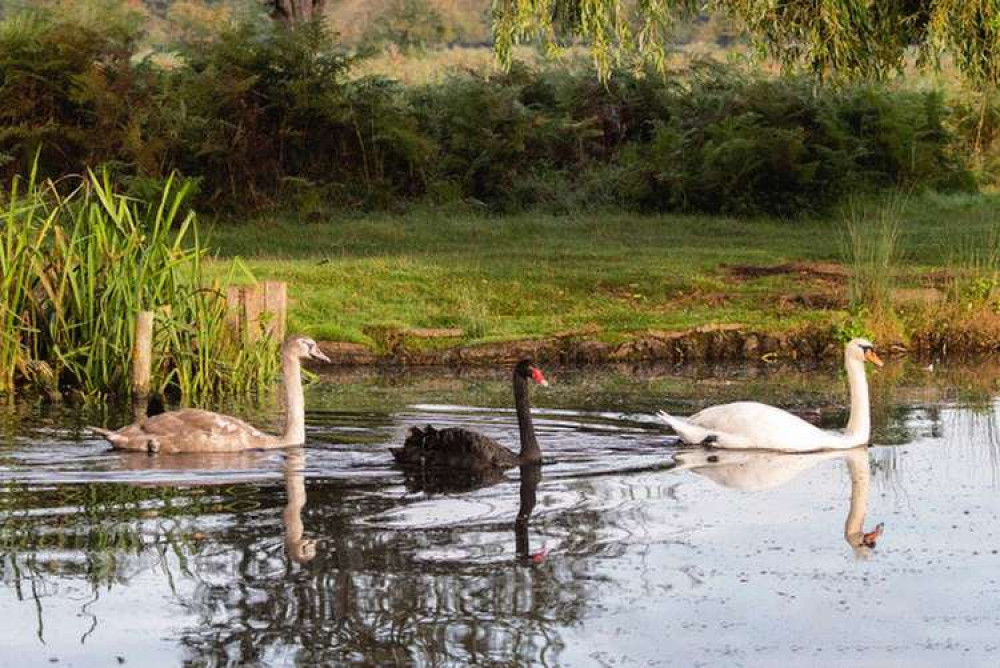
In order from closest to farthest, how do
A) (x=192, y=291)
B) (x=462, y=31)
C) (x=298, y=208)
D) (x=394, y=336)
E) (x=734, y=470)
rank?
(x=734, y=470), (x=192, y=291), (x=394, y=336), (x=298, y=208), (x=462, y=31)

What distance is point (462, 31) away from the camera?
78812 millimetres

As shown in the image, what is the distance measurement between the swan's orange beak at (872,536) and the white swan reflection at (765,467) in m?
0.35

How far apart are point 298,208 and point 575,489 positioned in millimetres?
16726

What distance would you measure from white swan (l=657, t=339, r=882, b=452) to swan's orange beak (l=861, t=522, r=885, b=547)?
2765mm

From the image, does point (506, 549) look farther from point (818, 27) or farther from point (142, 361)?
point (818, 27)

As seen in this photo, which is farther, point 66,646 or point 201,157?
point 201,157

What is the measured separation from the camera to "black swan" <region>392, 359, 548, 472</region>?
43.9 feet

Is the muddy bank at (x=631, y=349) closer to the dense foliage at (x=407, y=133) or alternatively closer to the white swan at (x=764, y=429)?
the white swan at (x=764, y=429)

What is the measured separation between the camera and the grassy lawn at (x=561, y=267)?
2055 cm

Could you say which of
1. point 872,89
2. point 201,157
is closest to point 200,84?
point 201,157

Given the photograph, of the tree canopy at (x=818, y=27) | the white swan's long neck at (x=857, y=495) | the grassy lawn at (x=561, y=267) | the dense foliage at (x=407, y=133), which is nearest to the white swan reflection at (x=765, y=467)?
the white swan's long neck at (x=857, y=495)

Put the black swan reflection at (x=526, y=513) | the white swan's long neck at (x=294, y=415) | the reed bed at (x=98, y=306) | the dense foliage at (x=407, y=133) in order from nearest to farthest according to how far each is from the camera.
Result: the black swan reflection at (x=526, y=513) → the white swan's long neck at (x=294, y=415) → the reed bed at (x=98, y=306) → the dense foliage at (x=407, y=133)

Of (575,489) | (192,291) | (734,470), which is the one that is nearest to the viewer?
(575,489)

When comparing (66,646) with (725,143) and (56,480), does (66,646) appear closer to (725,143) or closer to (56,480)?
(56,480)
